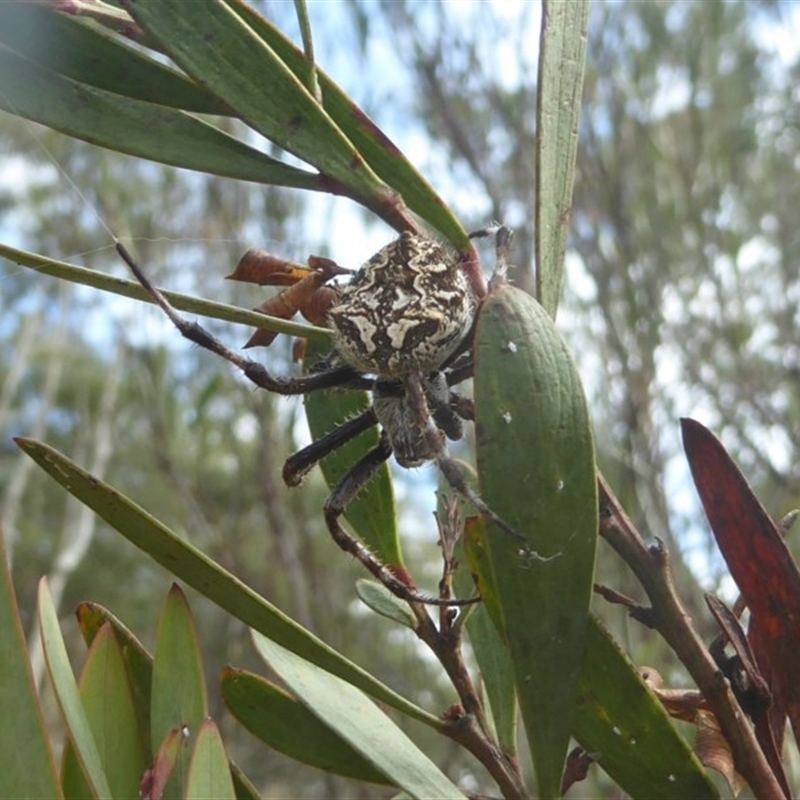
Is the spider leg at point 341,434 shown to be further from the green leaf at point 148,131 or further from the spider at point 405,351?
the green leaf at point 148,131

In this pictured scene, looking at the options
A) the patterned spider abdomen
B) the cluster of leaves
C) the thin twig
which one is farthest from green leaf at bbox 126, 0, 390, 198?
the thin twig

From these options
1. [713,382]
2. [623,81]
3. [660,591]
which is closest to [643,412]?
[713,382]

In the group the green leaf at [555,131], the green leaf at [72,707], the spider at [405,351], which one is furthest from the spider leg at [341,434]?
the green leaf at [72,707]

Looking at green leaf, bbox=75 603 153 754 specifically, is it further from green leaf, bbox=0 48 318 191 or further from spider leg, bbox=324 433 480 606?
green leaf, bbox=0 48 318 191

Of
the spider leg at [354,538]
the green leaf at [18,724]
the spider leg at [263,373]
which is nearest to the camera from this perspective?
the green leaf at [18,724]

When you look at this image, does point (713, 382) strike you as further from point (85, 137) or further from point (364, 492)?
point (85, 137)

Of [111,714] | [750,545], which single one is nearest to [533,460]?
[750,545]
